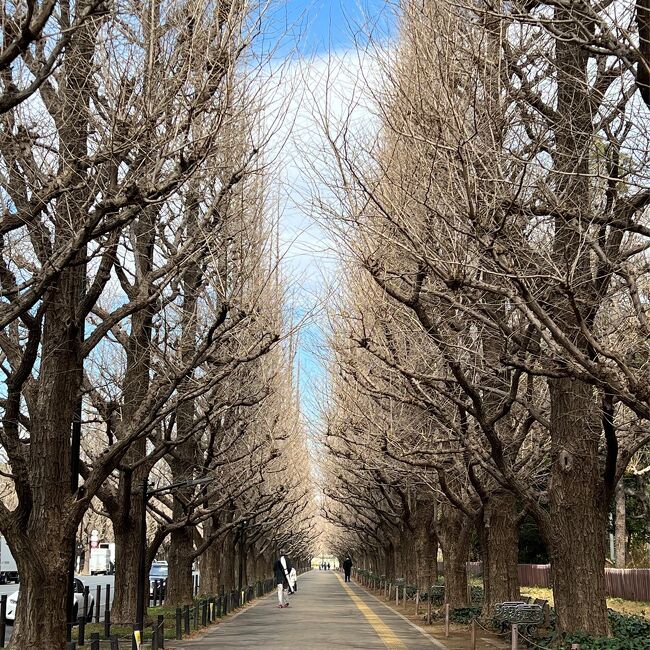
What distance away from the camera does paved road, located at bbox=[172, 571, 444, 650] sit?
2109cm

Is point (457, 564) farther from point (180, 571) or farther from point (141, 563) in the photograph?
point (141, 563)

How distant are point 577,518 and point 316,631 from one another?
11.9 m

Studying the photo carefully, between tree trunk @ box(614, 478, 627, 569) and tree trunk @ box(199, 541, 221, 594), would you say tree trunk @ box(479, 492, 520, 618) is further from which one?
tree trunk @ box(614, 478, 627, 569)

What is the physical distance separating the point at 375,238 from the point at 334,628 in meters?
14.3

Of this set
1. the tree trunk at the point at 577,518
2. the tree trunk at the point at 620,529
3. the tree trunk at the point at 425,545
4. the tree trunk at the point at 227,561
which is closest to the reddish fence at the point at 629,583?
the tree trunk at the point at 425,545

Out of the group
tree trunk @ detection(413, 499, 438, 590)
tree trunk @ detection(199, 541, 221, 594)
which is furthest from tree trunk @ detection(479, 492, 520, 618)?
tree trunk @ detection(199, 541, 221, 594)

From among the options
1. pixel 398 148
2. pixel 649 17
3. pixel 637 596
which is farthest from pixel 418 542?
pixel 649 17

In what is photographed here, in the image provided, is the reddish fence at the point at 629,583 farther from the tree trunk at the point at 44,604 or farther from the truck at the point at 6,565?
the truck at the point at 6,565

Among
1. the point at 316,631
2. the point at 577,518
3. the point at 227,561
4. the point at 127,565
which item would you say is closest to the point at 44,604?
the point at 577,518

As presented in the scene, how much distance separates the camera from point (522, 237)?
468 inches

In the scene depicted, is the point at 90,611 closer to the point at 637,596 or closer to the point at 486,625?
the point at 486,625

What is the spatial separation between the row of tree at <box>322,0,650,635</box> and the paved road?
3.85 meters

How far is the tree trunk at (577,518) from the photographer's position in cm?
1496

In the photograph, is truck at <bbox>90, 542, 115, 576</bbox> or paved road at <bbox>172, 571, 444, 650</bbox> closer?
paved road at <bbox>172, 571, 444, 650</bbox>
